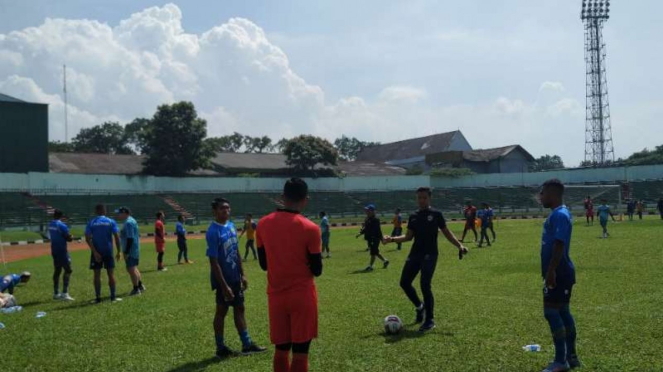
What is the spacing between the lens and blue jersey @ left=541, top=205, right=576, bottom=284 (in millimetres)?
6926

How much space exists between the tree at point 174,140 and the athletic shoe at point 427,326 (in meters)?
58.5

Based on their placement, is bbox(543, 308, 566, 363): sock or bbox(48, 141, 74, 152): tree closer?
bbox(543, 308, 566, 363): sock

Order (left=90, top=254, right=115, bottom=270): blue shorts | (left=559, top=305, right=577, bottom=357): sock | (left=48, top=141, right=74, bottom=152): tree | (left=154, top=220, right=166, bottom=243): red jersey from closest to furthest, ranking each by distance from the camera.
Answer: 1. (left=559, top=305, right=577, bottom=357): sock
2. (left=90, top=254, right=115, bottom=270): blue shorts
3. (left=154, top=220, right=166, bottom=243): red jersey
4. (left=48, top=141, right=74, bottom=152): tree

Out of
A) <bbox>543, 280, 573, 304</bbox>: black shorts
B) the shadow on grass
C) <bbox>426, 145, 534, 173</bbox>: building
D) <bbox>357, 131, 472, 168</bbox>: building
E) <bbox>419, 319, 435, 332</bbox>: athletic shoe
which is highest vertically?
<bbox>357, 131, 472, 168</bbox>: building

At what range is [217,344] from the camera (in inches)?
325

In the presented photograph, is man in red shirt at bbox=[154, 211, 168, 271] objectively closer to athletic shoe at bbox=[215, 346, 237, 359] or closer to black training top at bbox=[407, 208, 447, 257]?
black training top at bbox=[407, 208, 447, 257]

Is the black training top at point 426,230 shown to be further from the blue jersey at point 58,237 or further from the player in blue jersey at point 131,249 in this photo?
the blue jersey at point 58,237

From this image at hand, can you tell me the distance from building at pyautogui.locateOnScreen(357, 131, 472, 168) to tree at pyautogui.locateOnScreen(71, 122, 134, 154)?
41488 mm

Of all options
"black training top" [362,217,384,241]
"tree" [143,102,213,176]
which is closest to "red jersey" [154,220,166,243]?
"black training top" [362,217,384,241]

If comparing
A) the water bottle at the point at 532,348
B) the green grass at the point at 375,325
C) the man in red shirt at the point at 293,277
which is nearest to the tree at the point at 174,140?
the green grass at the point at 375,325

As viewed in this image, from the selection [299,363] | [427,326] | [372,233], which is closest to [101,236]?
[427,326]

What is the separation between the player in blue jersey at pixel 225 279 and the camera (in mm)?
8211

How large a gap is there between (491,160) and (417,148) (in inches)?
576

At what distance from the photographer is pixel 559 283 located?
277 inches
